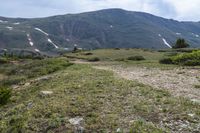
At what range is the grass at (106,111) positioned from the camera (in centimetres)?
1508

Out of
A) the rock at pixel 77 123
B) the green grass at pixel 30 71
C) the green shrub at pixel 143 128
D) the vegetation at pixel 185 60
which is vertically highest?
the vegetation at pixel 185 60

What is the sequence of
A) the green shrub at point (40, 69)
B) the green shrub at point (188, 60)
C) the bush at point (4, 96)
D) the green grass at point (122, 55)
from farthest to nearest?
1. the green grass at point (122, 55)
2. the green shrub at point (40, 69)
3. the green shrub at point (188, 60)
4. the bush at point (4, 96)

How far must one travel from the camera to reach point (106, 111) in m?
17.1

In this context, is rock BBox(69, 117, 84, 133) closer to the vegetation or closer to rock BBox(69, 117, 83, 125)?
rock BBox(69, 117, 83, 125)

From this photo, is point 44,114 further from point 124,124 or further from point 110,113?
point 124,124

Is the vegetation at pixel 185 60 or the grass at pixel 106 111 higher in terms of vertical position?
the vegetation at pixel 185 60

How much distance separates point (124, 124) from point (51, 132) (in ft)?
9.87

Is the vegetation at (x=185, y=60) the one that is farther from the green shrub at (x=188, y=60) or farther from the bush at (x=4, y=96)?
the bush at (x=4, y=96)

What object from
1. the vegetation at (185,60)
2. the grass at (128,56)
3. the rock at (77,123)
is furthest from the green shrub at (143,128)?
the vegetation at (185,60)

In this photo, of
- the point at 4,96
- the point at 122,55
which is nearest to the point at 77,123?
the point at 4,96

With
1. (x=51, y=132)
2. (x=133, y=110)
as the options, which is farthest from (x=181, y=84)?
(x=51, y=132)

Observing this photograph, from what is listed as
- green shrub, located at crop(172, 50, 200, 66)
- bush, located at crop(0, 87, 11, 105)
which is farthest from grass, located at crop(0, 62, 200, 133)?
green shrub, located at crop(172, 50, 200, 66)

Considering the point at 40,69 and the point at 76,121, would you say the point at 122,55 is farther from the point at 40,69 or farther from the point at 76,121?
the point at 76,121

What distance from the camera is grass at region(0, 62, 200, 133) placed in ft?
49.5
